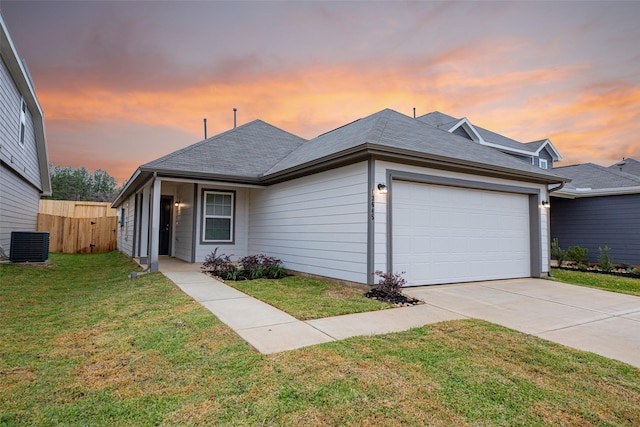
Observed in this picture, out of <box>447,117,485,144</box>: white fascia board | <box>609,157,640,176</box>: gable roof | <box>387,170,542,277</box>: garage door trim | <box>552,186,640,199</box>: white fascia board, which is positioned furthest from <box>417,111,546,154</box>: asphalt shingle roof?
<box>387,170,542,277</box>: garage door trim

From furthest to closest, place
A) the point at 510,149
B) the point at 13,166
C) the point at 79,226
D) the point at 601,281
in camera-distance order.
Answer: the point at 79,226
the point at 510,149
the point at 13,166
the point at 601,281

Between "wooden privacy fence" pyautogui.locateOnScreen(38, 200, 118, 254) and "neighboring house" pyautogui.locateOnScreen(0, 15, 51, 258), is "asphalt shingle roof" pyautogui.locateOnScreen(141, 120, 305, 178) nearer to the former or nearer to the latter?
"neighboring house" pyautogui.locateOnScreen(0, 15, 51, 258)

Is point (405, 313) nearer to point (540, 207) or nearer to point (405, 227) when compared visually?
point (405, 227)

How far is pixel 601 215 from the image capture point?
11.9 metres

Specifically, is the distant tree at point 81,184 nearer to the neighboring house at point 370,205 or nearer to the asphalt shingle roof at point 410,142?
the neighboring house at point 370,205

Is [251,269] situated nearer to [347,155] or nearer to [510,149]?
[347,155]

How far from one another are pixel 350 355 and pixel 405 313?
1.98m

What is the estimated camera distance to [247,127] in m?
13.1

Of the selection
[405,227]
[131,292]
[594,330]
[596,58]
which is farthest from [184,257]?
[596,58]

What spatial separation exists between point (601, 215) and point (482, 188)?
23.8 feet

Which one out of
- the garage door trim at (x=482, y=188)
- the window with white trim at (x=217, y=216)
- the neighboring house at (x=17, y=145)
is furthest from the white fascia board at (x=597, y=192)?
the neighboring house at (x=17, y=145)

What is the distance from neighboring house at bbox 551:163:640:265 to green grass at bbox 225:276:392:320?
9.83 meters

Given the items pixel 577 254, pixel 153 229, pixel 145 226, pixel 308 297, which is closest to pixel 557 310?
pixel 308 297

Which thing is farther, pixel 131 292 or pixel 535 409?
pixel 131 292
